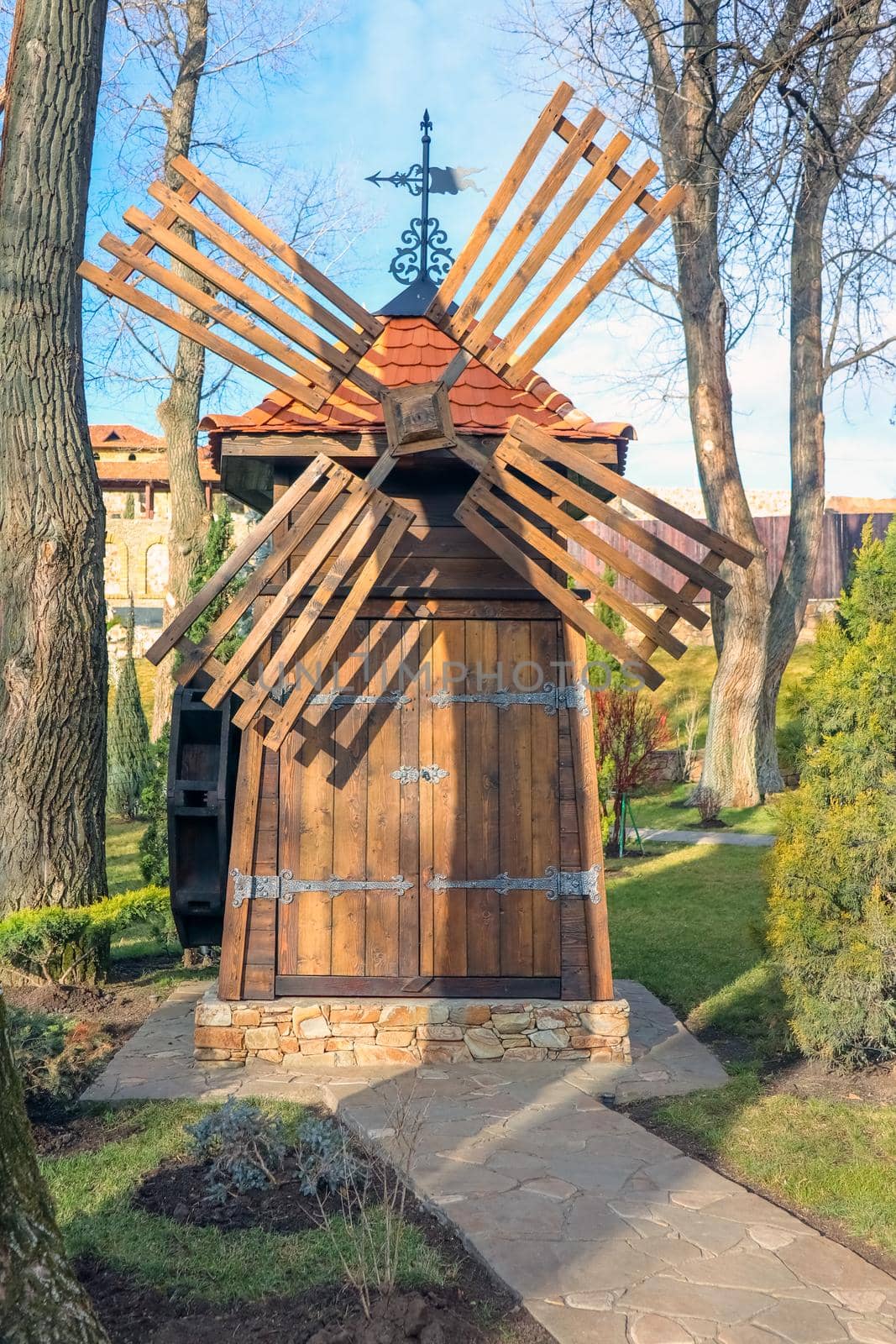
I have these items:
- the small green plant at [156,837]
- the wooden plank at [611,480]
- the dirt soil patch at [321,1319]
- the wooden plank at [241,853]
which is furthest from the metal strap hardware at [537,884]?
the small green plant at [156,837]

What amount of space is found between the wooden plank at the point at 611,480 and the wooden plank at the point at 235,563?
3.40 feet

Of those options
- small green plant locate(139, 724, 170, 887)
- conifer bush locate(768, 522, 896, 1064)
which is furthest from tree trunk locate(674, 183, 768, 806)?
conifer bush locate(768, 522, 896, 1064)

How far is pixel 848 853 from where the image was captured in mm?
5793

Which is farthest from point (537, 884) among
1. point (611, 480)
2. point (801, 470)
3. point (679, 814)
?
point (801, 470)

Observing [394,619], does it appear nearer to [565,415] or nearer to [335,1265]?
[565,415]

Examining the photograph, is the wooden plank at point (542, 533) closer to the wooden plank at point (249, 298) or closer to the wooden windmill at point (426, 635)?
the wooden windmill at point (426, 635)

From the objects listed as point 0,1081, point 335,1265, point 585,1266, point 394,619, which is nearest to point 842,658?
point 394,619

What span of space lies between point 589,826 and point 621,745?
7.91 m

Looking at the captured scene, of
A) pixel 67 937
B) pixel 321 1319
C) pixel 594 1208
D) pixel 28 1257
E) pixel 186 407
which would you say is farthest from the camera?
pixel 186 407

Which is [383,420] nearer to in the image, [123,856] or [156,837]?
[156,837]

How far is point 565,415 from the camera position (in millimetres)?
6168

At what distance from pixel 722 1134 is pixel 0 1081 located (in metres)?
3.48

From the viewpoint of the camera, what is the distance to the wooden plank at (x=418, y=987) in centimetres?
607

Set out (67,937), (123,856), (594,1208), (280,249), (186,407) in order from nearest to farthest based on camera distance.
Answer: (594,1208)
(280,249)
(67,937)
(123,856)
(186,407)
